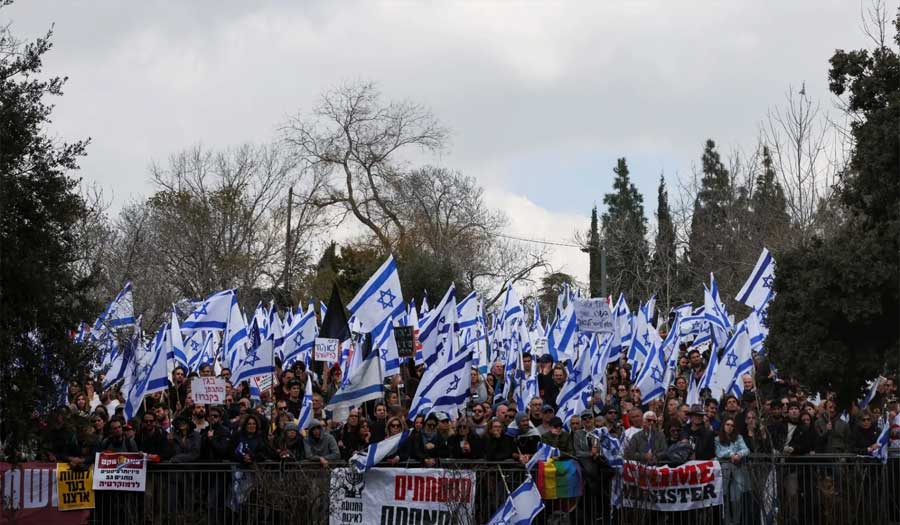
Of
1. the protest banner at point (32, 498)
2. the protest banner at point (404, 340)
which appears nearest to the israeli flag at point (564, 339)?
the protest banner at point (404, 340)

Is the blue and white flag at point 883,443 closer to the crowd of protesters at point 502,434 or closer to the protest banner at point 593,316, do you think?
the crowd of protesters at point 502,434

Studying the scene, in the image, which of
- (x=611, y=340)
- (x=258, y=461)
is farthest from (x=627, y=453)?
(x=611, y=340)

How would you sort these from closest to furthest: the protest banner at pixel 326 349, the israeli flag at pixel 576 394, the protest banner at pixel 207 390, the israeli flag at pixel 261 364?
the protest banner at pixel 207 390, the israeli flag at pixel 576 394, the protest banner at pixel 326 349, the israeli flag at pixel 261 364

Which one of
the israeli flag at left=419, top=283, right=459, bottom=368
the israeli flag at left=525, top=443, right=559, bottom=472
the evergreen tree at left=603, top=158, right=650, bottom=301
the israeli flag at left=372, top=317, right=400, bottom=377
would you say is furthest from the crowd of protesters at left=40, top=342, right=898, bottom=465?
the evergreen tree at left=603, top=158, right=650, bottom=301

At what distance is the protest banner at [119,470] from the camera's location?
1597cm

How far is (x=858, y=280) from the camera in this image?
15.4 metres

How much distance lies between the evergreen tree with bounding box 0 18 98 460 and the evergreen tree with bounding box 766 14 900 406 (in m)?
8.44

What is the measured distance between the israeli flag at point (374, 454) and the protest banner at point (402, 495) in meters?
0.09

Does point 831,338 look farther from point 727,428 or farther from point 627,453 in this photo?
point 627,453

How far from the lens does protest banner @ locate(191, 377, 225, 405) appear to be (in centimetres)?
1806

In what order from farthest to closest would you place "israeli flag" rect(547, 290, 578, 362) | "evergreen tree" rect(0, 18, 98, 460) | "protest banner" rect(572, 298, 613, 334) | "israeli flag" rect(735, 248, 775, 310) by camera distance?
"israeli flag" rect(547, 290, 578, 362) < "israeli flag" rect(735, 248, 775, 310) < "protest banner" rect(572, 298, 613, 334) < "evergreen tree" rect(0, 18, 98, 460)

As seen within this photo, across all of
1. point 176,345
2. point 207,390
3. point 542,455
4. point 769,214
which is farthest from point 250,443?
point 769,214

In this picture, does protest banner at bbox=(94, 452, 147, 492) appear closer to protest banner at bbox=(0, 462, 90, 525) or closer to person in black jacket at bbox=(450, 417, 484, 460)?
protest banner at bbox=(0, 462, 90, 525)

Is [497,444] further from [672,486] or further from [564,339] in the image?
[564,339]
